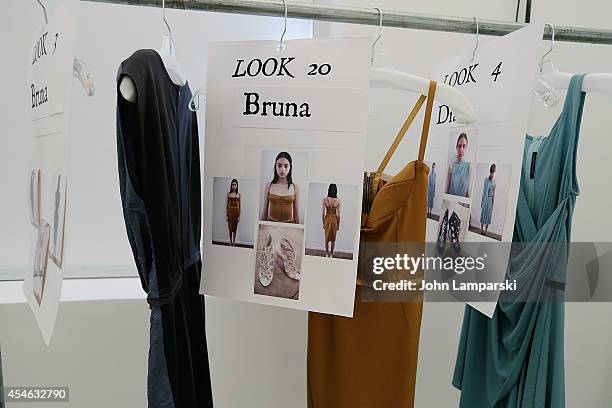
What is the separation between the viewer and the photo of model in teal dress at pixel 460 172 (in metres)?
0.75

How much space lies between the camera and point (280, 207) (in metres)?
0.66

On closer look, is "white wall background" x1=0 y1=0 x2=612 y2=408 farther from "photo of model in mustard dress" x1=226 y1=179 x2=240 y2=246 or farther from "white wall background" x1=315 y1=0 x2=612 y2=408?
"photo of model in mustard dress" x1=226 y1=179 x2=240 y2=246

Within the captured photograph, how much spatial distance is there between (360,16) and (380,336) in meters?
0.46

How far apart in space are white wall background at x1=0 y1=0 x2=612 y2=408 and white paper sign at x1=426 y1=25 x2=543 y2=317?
1.02 feet

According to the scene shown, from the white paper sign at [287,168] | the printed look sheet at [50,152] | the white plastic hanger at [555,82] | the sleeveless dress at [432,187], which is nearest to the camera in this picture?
the printed look sheet at [50,152]

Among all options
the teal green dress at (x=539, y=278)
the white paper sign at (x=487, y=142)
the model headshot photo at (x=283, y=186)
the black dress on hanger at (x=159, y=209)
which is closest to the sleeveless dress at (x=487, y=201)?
the white paper sign at (x=487, y=142)

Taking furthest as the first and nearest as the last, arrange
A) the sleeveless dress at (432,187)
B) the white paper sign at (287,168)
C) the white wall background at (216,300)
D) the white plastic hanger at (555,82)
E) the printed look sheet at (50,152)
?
the white wall background at (216,300)
the sleeveless dress at (432,187)
the white plastic hanger at (555,82)
the white paper sign at (287,168)
the printed look sheet at (50,152)

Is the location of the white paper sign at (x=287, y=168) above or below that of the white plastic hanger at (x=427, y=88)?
below

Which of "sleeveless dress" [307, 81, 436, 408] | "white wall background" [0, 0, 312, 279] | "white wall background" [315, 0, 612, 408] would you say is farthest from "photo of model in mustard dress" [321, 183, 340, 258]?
"white wall background" [0, 0, 312, 279]

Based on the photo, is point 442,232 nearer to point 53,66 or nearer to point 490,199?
point 490,199

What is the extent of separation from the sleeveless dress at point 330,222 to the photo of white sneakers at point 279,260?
0.11ft

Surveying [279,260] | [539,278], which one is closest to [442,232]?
[539,278]

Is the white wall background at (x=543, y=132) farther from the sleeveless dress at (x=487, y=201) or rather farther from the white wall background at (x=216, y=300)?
the sleeveless dress at (x=487, y=201)

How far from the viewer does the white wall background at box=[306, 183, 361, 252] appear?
0.64 meters
